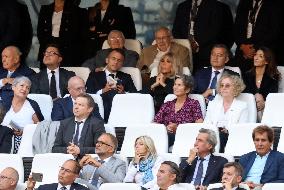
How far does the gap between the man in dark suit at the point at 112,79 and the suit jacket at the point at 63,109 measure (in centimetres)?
80

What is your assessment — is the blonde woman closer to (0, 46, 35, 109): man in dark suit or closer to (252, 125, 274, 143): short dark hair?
(252, 125, 274, 143): short dark hair

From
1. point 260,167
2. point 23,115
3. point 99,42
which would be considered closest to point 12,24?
point 99,42

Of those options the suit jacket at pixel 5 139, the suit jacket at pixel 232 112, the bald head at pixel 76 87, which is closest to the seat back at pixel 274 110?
the suit jacket at pixel 232 112

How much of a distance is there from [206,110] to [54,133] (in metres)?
1.82

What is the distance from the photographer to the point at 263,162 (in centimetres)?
1366

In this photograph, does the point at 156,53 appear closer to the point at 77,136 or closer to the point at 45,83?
the point at 45,83

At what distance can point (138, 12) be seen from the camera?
18.9m

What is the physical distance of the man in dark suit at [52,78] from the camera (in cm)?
1661

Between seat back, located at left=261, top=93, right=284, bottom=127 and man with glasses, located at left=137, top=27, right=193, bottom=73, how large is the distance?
6.25ft

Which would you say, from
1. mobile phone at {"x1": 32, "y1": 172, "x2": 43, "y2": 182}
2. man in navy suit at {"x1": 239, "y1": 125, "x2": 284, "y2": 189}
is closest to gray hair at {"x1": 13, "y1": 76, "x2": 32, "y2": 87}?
mobile phone at {"x1": 32, "y1": 172, "x2": 43, "y2": 182}

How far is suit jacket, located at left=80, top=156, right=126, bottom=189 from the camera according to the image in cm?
1385

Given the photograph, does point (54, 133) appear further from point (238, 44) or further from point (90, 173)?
point (238, 44)

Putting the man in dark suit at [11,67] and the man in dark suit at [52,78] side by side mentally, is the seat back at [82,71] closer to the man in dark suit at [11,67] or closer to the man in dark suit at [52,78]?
the man in dark suit at [52,78]

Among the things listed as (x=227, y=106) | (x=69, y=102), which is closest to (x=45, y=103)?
(x=69, y=102)
